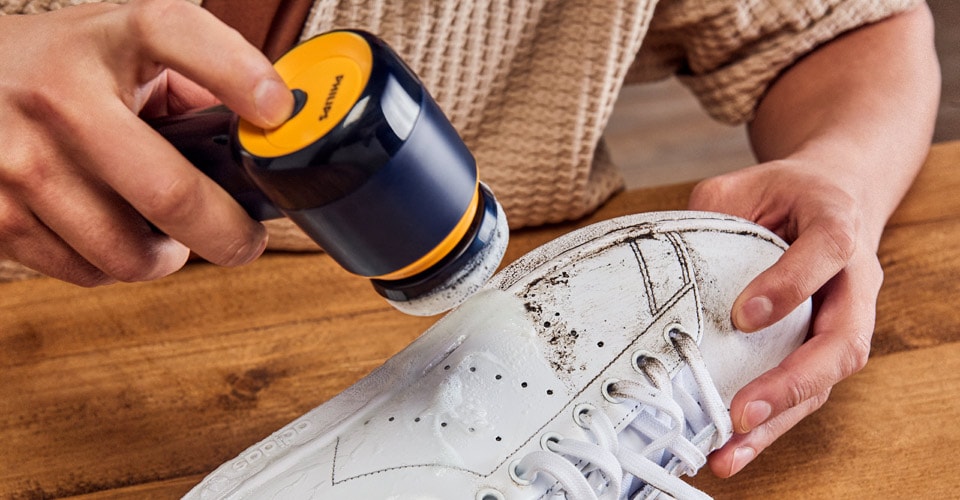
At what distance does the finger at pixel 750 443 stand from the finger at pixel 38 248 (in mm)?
451

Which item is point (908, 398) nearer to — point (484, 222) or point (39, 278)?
point (484, 222)

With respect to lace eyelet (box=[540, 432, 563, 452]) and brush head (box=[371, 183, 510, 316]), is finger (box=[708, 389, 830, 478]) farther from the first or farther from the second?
brush head (box=[371, 183, 510, 316])

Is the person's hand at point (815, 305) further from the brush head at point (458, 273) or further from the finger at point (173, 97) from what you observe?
the finger at point (173, 97)

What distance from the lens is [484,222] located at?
490 millimetres

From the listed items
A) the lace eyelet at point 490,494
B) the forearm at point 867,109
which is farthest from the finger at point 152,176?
the forearm at point 867,109

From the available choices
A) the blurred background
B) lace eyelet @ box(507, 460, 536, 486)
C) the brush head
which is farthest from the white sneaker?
the blurred background

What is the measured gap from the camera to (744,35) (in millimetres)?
859

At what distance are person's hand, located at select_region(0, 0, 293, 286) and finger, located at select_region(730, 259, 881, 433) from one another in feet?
1.18

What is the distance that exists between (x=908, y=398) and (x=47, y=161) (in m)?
0.65

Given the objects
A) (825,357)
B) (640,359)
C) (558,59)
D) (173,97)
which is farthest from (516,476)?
(558,59)

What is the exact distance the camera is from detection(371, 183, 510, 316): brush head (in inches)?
18.9

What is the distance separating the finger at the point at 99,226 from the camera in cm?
49

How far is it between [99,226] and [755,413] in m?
0.45

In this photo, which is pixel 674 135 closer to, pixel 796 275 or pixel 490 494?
pixel 796 275
